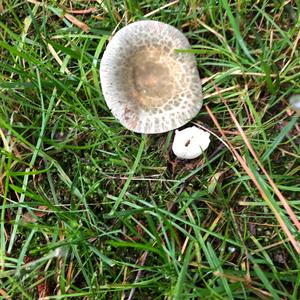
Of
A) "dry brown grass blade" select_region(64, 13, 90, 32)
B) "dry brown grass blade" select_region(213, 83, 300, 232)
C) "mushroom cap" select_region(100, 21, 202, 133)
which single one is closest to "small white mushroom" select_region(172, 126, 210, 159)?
"mushroom cap" select_region(100, 21, 202, 133)

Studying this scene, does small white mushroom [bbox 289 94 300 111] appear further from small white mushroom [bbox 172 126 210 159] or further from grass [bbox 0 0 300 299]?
small white mushroom [bbox 172 126 210 159]

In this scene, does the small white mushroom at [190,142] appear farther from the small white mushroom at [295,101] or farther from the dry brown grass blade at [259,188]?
the small white mushroom at [295,101]

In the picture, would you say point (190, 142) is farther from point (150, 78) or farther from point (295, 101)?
point (295, 101)

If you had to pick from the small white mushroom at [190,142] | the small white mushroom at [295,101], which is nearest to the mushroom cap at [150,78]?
the small white mushroom at [190,142]

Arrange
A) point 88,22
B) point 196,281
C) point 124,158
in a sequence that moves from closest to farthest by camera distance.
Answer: point 196,281 → point 124,158 → point 88,22

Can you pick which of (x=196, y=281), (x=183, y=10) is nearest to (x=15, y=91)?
(x=183, y=10)

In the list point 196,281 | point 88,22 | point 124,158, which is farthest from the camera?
point 88,22

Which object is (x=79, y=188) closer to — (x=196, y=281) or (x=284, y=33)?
(x=196, y=281)
